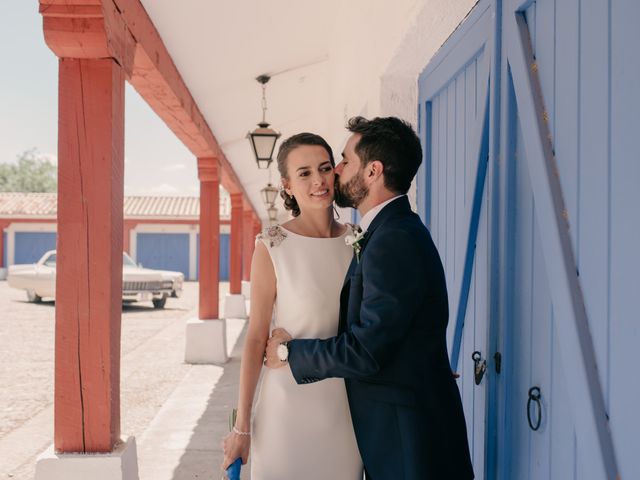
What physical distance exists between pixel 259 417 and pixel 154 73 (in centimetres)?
345

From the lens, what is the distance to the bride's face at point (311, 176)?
2131 millimetres

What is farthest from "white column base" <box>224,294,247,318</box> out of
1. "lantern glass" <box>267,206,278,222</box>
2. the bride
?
the bride

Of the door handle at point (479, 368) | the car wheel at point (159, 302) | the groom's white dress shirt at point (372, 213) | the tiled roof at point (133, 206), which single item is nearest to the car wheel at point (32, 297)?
the car wheel at point (159, 302)

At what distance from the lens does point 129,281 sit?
52.0 ft

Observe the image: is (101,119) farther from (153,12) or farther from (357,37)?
(357,37)

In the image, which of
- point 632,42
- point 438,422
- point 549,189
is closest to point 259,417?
point 438,422

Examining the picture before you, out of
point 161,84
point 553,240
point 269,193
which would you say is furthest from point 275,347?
point 269,193

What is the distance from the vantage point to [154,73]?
471 cm

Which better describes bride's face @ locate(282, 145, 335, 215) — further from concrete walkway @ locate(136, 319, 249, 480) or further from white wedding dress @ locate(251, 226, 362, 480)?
concrete walkway @ locate(136, 319, 249, 480)

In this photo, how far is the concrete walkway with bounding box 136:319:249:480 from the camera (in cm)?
446

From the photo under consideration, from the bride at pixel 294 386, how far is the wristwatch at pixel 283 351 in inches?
3.6

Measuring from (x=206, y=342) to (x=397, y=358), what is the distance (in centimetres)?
735

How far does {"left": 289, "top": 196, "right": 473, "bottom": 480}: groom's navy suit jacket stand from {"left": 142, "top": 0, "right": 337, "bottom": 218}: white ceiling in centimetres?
316

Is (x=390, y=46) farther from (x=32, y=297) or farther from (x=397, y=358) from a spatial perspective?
(x=32, y=297)
